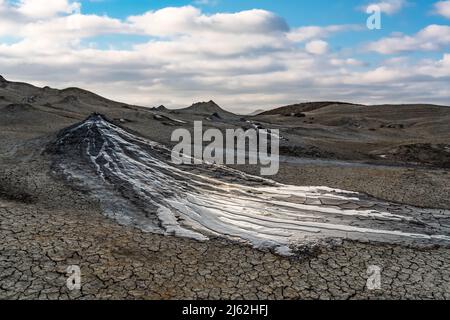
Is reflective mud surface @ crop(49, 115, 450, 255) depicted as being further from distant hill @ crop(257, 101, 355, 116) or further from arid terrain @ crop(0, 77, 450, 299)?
distant hill @ crop(257, 101, 355, 116)

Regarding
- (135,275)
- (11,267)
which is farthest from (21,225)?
(135,275)

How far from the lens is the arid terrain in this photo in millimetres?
6863

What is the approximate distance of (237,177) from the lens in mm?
14773

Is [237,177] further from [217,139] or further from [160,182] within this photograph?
[217,139]

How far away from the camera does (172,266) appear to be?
7469 millimetres

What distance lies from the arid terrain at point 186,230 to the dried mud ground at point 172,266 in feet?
0.07

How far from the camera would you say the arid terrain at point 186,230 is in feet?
22.5
